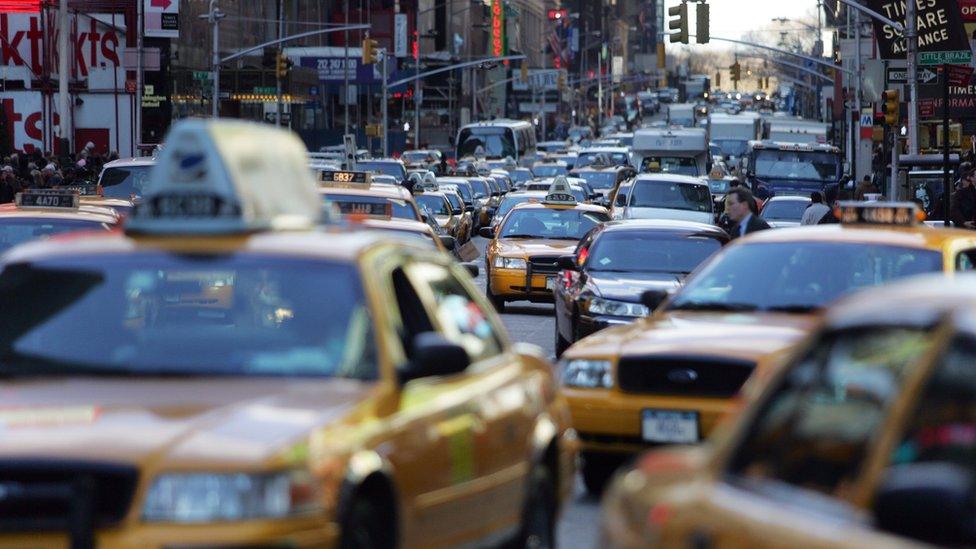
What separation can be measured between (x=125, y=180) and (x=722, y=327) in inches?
626

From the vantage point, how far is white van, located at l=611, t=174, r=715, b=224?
113ft

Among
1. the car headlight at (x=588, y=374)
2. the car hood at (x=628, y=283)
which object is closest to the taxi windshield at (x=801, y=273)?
the car headlight at (x=588, y=374)

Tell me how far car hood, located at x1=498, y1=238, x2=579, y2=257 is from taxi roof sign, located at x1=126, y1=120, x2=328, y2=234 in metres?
18.7

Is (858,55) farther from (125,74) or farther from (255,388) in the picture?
(255,388)

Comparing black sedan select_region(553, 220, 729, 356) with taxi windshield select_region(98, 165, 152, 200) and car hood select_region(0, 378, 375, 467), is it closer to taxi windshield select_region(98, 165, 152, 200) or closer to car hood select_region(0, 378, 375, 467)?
taxi windshield select_region(98, 165, 152, 200)

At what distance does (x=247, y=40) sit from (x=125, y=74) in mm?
27562

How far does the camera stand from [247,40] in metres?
90.1

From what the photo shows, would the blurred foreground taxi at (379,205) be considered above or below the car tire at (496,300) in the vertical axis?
above

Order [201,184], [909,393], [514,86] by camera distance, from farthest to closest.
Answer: [514,86] → [201,184] → [909,393]

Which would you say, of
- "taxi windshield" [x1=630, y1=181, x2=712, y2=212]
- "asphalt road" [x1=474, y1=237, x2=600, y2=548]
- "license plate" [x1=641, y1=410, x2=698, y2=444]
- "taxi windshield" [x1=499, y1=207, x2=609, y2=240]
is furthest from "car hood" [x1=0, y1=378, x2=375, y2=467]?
"taxi windshield" [x1=630, y1=181, x2=712, y2=212]

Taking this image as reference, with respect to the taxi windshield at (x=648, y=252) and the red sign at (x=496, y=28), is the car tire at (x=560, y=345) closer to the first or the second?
the taxi windshield at (x=648, y=252)

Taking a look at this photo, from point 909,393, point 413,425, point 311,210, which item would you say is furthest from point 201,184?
point 909,393

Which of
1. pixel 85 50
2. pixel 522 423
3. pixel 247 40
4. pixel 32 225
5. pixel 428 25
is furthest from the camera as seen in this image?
pixel 428 25

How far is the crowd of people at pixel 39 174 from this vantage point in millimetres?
30328
